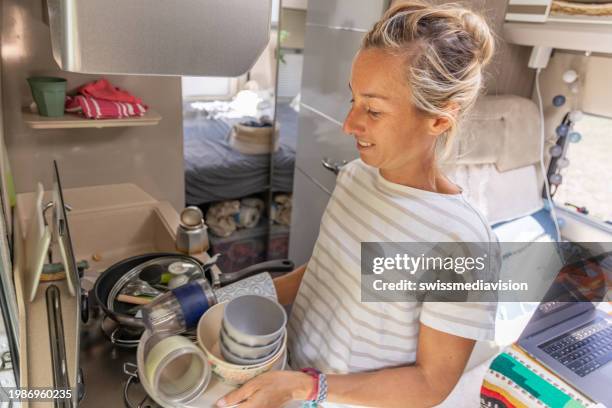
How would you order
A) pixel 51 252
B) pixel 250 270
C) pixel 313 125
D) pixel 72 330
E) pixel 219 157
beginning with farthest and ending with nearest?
pixel 219 157
pixel 313 125
pixel 51 252
pixel 250 270
pixel 72 330

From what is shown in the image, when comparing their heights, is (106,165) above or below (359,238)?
below

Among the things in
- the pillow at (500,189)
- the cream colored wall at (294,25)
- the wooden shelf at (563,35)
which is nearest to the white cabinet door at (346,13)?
the cream colored wall at (294,25)

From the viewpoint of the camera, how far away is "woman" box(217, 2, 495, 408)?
2.34 feet

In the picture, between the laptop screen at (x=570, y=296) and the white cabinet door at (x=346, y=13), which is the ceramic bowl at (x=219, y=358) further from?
the white cabinet door at (x=346, y=13)

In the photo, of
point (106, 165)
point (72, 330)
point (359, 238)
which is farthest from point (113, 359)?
point (106, 165)

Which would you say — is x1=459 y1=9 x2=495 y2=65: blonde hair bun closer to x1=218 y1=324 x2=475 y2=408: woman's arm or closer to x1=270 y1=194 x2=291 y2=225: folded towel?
x1=218 y1=324 x2=475 y2=408: woman's arm

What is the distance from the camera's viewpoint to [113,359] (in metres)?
0.91

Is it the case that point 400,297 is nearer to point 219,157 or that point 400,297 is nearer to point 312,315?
point 312,315

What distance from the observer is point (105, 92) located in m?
1.90

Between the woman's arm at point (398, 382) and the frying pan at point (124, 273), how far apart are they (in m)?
0.32

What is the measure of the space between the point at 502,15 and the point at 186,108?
219cm

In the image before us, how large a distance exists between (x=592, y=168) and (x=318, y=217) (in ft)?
4.06

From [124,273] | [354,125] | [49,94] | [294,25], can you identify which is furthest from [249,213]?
[354,125]

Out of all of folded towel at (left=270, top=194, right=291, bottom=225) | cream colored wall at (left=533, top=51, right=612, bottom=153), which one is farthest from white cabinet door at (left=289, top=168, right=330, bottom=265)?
cream colored wall at (left=533, top=51, right=612, bottom=153)
